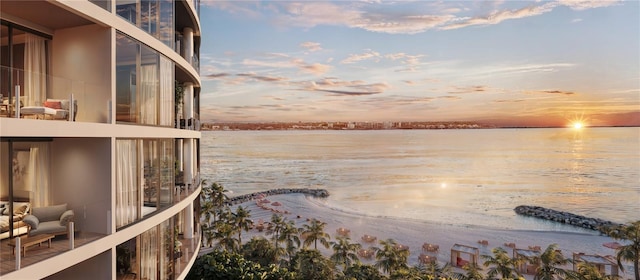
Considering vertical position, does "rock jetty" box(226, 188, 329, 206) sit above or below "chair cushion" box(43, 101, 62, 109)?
below

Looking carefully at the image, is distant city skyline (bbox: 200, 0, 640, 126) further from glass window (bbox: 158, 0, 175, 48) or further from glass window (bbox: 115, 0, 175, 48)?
glass window (bbox: 115, 0, 175, 48)

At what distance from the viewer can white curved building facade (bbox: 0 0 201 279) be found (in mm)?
5434

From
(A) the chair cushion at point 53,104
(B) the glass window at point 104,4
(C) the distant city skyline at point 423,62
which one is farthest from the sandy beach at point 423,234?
(B) the glass window at point 104,4

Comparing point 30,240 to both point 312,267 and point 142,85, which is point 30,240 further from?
point 312,267

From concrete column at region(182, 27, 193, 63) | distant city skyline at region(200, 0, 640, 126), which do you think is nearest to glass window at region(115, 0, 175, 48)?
concrete column at region(182, 27, 193, 63)

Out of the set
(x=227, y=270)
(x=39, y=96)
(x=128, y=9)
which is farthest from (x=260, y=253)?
(x=39, y=96)

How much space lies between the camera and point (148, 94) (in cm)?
768

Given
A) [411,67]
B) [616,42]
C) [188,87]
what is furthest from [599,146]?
[188,87]

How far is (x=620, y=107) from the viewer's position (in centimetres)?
4472

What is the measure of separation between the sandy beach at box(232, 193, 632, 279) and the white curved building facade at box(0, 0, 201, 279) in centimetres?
2125

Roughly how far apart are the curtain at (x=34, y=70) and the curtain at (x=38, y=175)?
108 cm

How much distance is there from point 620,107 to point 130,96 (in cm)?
5446

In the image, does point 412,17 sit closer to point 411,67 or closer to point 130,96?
point 411,67

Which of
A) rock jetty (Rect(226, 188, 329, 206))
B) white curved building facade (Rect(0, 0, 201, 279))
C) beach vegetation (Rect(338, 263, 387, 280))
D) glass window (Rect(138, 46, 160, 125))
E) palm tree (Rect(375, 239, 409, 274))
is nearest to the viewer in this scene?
white curved building facade (Rect(0, 0, 201, 279))
